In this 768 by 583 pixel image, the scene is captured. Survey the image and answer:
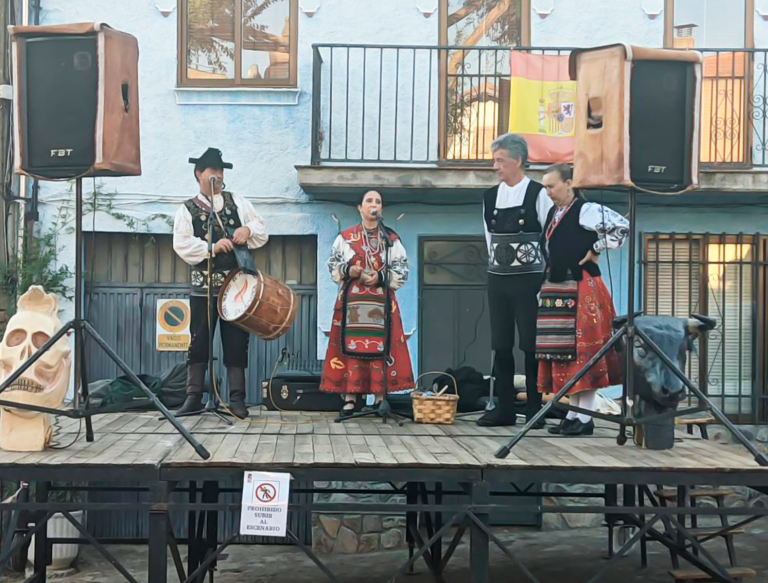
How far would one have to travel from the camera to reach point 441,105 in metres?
8.45

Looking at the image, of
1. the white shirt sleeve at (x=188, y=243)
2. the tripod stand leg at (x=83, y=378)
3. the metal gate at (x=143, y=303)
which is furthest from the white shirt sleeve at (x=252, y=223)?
the metal gate at (x=143, y=303)

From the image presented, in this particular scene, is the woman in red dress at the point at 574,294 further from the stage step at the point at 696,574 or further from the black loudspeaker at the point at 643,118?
the stage step at the point at 696,574

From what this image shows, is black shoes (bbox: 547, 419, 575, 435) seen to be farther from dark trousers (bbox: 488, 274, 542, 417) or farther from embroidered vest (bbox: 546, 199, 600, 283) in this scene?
embroidered vest (bbox: 546, 199, 600, 283)

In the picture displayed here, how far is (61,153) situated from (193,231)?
1.30 metres

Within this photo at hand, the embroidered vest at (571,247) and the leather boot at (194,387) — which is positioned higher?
the embroidered vest at (571,247)

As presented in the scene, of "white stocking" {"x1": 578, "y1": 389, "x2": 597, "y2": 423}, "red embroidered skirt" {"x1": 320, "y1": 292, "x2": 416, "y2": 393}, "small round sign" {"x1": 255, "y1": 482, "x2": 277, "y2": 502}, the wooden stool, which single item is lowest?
the wooden stool

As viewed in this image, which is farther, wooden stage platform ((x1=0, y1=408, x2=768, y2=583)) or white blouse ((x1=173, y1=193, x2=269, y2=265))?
white blouse ((x1=173, y1=193, x2=269, y2=265))

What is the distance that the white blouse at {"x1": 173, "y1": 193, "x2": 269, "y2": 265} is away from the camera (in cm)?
579

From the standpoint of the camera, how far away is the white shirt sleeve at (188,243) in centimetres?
579

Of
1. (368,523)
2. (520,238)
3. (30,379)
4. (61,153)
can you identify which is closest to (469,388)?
(520,238)

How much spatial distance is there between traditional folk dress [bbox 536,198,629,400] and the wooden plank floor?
16.0 inches

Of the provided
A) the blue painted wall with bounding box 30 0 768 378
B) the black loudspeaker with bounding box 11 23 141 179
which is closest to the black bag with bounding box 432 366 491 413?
the blue painted wall with bounding box 30 0 768 378

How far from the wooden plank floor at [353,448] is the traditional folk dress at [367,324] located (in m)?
0.30

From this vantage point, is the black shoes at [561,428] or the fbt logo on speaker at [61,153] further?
the black shoes at [561,428]
